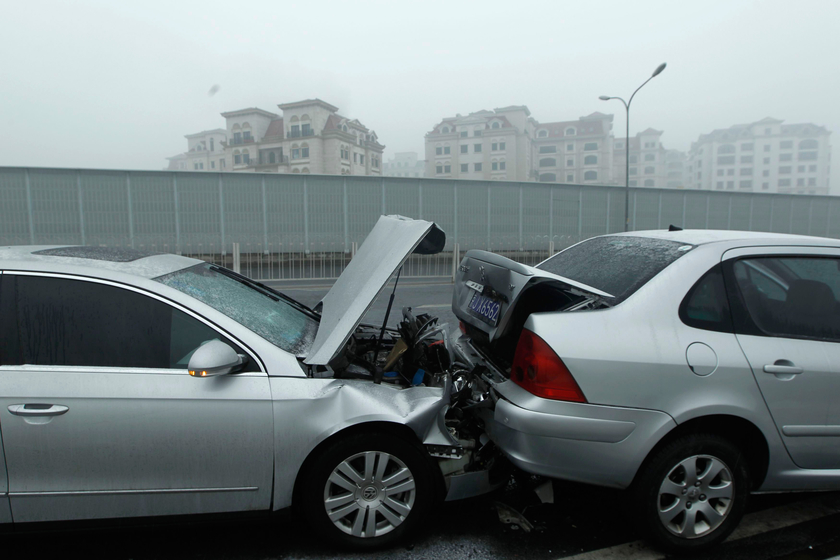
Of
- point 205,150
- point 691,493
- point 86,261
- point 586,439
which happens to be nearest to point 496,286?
point 586,439

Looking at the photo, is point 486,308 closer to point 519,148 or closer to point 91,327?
point 91,327

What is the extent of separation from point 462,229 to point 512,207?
2133 millimetres

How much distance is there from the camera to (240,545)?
253cm

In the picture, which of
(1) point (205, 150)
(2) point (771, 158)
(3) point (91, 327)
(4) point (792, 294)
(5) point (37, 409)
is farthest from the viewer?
(2) point (771, 158)

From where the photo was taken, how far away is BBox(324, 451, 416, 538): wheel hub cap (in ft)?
7.83

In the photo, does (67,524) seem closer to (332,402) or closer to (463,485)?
(332,402)

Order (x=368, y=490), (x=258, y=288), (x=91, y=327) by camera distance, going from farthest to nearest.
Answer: (x=258, y=288)
(x=368, y=490)
(x=91, y=327)

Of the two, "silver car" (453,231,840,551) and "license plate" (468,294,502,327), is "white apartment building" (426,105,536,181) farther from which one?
"silver car" (453,231,840,551)

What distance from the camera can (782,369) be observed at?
2467mm

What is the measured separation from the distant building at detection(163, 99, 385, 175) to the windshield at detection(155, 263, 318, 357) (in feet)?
267

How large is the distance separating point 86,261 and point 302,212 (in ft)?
49.1

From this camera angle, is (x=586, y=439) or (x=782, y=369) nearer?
(x=586, y=439)

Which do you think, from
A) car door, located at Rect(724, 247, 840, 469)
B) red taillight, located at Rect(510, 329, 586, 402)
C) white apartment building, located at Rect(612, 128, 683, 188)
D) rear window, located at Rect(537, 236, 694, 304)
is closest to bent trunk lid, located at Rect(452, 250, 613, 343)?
rear window, located at Rect(537, 236, 694, 304)

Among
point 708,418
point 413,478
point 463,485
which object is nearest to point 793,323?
point 708,418
